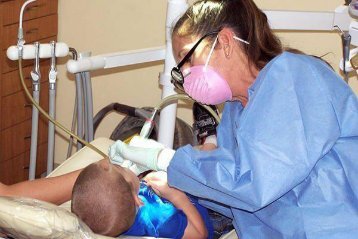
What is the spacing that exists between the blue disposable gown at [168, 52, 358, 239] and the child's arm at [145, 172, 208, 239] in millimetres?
259

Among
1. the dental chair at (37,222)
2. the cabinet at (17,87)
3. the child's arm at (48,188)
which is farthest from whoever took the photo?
the cabinet at (17,87)

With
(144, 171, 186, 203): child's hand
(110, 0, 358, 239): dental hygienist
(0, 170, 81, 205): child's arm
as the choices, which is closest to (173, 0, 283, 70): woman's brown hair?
(110, 0, 358, 239): dental hygienist

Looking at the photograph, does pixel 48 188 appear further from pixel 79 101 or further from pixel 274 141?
pixel 274 141

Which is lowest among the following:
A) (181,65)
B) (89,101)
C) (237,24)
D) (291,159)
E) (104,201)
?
(104,201)

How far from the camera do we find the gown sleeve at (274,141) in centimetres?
141

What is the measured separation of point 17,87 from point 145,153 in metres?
1.72

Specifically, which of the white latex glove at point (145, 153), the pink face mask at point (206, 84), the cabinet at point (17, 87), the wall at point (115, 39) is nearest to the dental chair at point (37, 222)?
the white latex glove at point (145, 153)

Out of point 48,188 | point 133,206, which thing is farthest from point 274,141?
point 48,188

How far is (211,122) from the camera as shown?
2.17 meters

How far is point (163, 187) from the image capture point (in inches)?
73.4

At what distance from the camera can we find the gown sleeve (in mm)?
1407

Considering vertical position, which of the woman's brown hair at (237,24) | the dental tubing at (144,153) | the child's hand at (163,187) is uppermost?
the woman's brown hair at (237,24)

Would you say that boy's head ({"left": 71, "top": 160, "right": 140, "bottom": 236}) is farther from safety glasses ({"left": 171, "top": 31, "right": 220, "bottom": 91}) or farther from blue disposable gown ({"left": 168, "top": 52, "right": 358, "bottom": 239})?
safety glasses ({"left": 171, "top": 31, "right": 220, "bottom": 91})

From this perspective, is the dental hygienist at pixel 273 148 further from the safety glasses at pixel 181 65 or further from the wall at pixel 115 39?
the wall at pixel 115 39
